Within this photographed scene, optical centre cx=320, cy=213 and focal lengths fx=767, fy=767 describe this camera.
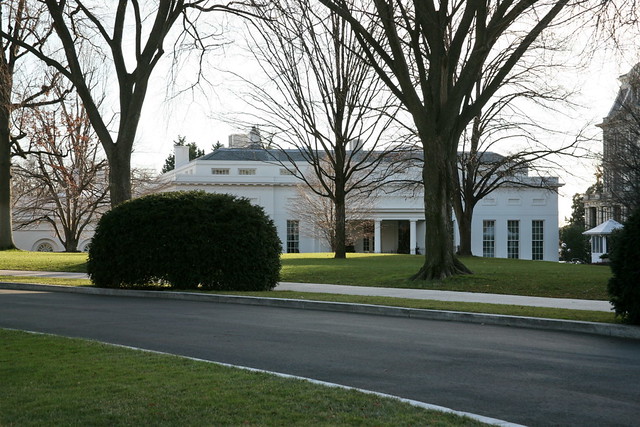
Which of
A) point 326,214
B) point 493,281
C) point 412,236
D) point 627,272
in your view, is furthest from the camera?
point 412,236

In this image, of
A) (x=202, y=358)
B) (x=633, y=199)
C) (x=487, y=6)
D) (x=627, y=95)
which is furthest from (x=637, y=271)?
(x=627, y=95)

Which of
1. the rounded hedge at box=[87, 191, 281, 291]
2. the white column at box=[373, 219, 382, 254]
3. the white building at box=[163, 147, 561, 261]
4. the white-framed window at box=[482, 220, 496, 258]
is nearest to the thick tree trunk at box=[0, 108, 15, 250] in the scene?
the rounded hedge at box=[87, 191, 281, 291]

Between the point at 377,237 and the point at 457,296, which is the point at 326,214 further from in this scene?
the point at 457,296

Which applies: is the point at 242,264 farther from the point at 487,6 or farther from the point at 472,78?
the point at 487,6

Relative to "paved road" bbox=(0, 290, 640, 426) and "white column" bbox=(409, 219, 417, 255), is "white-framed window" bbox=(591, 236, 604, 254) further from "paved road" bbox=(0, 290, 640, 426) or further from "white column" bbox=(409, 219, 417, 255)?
"paved road" bbox=(0, 290, 640, 426)

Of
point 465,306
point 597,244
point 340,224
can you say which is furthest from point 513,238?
point 465,306

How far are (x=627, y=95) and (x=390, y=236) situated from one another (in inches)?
1380

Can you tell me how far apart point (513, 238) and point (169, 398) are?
7171 centimetres

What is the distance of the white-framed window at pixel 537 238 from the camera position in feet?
245

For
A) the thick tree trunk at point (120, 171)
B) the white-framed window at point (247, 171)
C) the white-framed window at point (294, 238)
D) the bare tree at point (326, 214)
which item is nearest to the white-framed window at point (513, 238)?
the bare tree at point (326, 214)

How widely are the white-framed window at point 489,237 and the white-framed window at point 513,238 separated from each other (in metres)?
1.43

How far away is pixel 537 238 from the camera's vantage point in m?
74.8

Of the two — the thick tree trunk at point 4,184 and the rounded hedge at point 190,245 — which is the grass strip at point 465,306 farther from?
the thick tree trunk at point 4,184

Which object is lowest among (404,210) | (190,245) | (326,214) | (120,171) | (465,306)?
(465,306)
